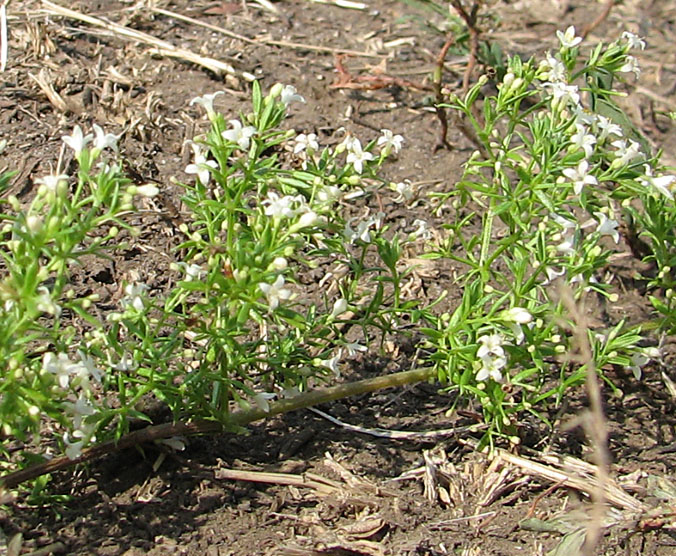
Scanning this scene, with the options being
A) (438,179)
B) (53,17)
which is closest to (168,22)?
(53,17)

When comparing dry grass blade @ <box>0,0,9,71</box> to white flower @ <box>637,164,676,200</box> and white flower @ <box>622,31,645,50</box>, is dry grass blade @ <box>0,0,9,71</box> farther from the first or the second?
white flower @ <box>637,164,676,200</box>

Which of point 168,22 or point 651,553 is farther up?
point 168,22

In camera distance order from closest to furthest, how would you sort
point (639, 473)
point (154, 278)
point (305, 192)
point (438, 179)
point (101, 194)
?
point (101, 194), point (305, 192), point (639, 473), point (154, 278), point (438, 179)

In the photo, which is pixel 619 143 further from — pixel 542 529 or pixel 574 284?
pixel 542 529

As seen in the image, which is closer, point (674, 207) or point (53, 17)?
point (674, 207)

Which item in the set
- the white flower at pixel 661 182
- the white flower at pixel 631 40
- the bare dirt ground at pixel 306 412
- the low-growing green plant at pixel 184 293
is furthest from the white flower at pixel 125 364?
the white flower at pixel 631 40

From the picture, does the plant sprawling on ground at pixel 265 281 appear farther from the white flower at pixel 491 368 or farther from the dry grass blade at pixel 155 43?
the dry grass blade at pixel 155 43

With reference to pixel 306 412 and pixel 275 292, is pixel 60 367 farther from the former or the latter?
pixel 306 412

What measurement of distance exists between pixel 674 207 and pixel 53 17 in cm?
354

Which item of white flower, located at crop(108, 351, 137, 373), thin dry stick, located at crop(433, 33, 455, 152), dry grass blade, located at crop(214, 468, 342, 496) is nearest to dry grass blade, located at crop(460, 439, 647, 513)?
dry grass blade, located at crop(214, 468, 342, 496)

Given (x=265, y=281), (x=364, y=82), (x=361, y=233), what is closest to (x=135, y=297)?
(x=265, y=281)

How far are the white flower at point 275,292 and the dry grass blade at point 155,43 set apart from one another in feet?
9.06

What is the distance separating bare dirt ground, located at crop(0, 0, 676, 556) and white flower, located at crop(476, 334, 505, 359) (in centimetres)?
67

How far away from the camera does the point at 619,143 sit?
3.30 meters
